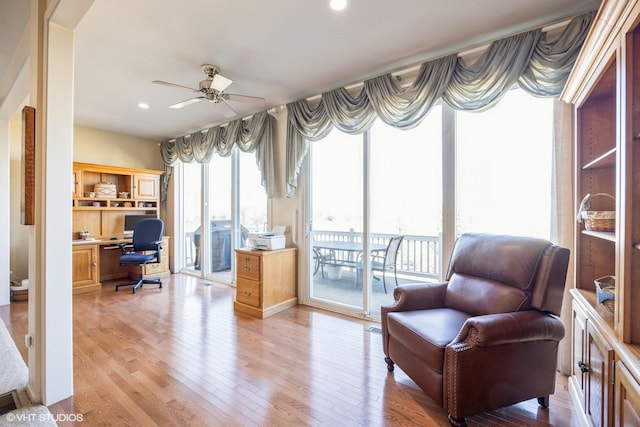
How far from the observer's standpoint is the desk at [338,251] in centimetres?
347

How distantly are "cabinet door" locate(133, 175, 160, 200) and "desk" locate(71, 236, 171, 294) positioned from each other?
2.79ft

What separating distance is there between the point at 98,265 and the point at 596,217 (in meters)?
5.63

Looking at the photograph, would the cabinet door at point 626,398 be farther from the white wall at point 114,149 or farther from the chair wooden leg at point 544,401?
the white wall at point 114,149

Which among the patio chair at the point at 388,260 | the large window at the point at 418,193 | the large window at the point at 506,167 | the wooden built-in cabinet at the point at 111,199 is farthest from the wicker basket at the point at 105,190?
the large window at the point at 506,167

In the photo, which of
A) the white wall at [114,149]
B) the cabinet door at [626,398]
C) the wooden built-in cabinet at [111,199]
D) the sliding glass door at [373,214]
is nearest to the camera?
the cabinet door at [626,398]

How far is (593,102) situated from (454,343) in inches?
67.9

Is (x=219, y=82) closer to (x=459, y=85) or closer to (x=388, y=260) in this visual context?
(x=459, y=85)

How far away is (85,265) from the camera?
14.1ft

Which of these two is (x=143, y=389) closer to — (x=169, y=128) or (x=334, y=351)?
(x=334, y=351)

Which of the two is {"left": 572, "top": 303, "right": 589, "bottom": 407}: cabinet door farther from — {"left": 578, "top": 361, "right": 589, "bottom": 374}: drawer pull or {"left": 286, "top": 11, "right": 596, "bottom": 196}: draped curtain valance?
{"left": 286, "top": 11, "right": 596, "bottom": 196}: draped curtain valance

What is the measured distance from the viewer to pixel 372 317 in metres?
3.24

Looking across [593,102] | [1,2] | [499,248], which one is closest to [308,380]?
[499,248]

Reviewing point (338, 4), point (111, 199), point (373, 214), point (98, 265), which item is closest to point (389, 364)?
point (373, 214)

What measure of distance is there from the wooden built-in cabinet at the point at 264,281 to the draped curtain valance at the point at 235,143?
90cm
